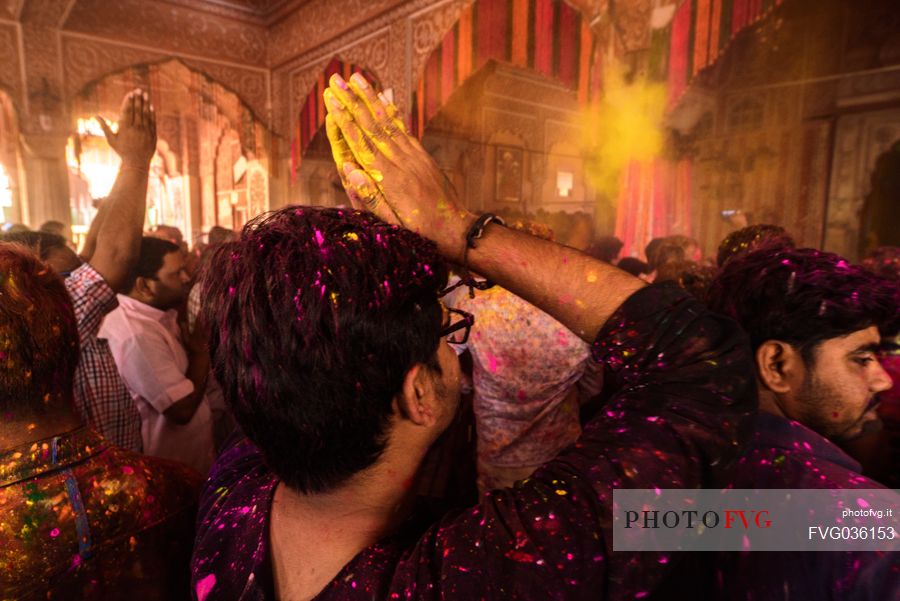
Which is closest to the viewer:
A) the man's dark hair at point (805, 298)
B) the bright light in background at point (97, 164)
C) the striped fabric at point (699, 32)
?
the man's dark hair at point (805, 298)

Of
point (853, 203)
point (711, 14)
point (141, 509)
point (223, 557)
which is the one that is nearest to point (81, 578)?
point (141, 509)

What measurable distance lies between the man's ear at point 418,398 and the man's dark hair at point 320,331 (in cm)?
1

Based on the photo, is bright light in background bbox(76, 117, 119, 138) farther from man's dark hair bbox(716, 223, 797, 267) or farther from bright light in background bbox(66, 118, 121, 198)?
man's dark hair bbox(716, 223, 797, 267)

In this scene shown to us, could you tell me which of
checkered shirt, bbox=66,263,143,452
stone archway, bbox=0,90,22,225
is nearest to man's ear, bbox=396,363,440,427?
checkered shirt, bbox=66,263,143,452

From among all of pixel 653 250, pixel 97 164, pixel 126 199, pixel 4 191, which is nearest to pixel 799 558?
pixel 126 199

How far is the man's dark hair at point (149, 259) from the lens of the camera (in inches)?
78.2

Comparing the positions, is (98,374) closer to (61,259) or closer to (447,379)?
(61,259)

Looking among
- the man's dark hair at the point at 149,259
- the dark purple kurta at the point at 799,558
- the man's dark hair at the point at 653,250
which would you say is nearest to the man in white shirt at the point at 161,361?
the man's dark hair at the point at 149,259

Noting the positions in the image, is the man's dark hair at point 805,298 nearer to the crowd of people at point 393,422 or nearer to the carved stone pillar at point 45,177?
the crowd of people at point 393,422

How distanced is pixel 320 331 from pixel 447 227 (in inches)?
8.5

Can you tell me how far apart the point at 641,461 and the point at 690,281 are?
1.82 metres

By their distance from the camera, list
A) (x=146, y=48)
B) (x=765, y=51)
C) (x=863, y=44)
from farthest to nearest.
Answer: (x=146, y=48) < (x=765, y=51) < (x=863, y=44)

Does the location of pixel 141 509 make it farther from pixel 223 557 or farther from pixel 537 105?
pixel 537 105

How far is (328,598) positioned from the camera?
21.6 inches
